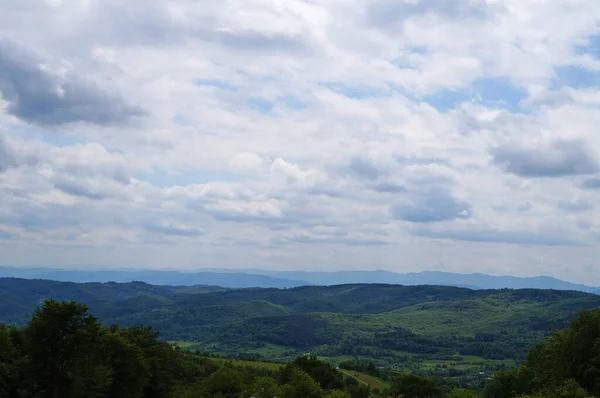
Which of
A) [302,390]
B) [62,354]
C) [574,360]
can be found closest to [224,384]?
[302,390]

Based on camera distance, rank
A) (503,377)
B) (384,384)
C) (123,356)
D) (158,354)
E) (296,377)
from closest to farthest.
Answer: (123,356) < (296,377) < (158,354) < (503,377) < (384,384)

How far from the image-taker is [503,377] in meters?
114

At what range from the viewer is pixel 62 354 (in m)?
72.7

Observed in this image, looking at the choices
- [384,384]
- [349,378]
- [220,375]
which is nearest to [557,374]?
[220,375]

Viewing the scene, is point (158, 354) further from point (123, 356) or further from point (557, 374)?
point (557, 374)

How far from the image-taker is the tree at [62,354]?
71.4 m

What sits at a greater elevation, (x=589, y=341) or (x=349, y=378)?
(x=589, y=341)

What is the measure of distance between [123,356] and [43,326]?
→ 14.5 metres

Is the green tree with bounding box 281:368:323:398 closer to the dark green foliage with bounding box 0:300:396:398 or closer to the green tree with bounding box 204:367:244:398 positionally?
the dark green foliage with bounding box 0:300:396:398

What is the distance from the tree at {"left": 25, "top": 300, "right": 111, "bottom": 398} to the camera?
71375mm

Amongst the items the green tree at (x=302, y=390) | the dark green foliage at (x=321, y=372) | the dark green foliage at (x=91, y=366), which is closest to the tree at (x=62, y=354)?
the dark green foliage at (x=91, y=366)

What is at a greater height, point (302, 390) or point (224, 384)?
point (302, 390)

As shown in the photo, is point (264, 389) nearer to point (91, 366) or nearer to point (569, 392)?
point (91, 366)

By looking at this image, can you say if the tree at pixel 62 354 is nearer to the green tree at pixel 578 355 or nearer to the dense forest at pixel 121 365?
the dense forest at pixel 121 365
